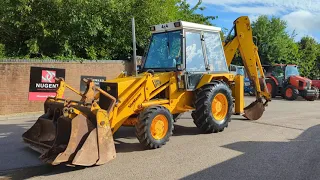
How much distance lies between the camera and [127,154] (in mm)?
6586

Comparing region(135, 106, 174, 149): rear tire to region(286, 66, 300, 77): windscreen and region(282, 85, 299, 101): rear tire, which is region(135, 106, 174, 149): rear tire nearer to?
region(282, 85, 299, 101): rear tire

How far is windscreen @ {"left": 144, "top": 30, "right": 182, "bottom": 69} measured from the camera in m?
7.88

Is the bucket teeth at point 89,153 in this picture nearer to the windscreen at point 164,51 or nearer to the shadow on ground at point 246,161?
the shadow on ground at point 246,161

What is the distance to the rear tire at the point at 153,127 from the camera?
6.48 metres

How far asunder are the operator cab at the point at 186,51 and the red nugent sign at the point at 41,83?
6.48 meters

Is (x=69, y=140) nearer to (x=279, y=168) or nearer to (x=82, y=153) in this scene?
(x=82, y=153)

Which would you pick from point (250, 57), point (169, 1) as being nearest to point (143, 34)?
point (169, 1)

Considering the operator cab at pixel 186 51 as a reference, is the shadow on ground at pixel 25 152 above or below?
below

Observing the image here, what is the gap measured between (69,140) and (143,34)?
1265 cm

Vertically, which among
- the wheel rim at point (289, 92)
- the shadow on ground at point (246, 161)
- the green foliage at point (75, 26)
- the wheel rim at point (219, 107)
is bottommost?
the shadow on ground at point (246, 161)

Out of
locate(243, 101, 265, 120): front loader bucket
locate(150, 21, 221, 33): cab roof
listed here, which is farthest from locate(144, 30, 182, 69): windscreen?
locate(243, 101, 265, 120): front loader bucket

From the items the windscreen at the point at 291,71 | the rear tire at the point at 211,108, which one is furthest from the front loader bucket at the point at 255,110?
the windscreen at the point at 291,71

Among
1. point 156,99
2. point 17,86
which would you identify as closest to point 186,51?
point 156,99

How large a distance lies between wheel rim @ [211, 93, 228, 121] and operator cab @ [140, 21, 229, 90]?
670mm
